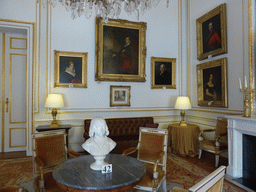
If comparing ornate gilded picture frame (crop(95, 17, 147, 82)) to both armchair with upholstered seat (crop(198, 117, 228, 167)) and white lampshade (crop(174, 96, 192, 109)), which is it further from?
armchair with upholstered seat (crop(198, 117, 228, 167))

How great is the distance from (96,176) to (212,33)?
12.6 feet

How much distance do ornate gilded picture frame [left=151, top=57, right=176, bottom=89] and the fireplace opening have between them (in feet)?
7.56

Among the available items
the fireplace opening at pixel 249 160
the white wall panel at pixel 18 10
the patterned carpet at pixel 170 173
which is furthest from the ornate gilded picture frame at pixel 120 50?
the fireplace opening at pixel 249 160

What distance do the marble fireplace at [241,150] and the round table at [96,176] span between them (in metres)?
1.90

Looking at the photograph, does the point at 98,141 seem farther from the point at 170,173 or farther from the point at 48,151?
the point at 170,173

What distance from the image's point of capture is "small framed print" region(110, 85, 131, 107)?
14.5ft

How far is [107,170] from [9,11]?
4.05 m

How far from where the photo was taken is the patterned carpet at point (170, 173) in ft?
8.72

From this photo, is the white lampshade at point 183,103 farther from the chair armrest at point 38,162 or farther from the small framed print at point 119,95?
the chair armrest at point 38,162

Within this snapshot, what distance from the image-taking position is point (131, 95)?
457cm

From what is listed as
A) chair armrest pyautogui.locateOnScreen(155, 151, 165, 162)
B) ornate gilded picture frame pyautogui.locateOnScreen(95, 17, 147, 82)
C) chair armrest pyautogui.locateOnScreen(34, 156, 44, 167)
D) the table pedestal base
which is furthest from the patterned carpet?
ornate gilded picture frame pyautogui.locateOnScreen(95, 17, 147, 82)

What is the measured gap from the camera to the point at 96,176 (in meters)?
1.48

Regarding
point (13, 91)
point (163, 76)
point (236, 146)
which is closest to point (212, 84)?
point (163, 76)

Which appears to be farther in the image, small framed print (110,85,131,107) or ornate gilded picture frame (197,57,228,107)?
small framed print (110,85,131,107)
